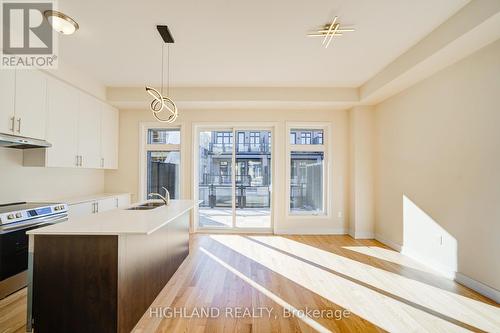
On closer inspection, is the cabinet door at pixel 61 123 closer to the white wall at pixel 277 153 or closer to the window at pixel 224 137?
the white wall at pixel 277 153

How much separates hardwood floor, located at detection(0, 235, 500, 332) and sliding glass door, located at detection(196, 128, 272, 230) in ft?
4.74

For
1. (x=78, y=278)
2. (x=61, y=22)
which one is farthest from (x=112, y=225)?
(x=61, y=22)

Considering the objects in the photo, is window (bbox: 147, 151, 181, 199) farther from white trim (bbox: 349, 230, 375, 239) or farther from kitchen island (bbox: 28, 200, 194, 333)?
white trim (bbox: 349, 230, 375, 239)

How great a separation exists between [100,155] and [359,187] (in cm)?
506

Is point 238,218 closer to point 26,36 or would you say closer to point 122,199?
point 122,199

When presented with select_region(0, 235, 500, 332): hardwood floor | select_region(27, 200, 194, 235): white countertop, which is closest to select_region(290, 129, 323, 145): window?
select_region(0, 235, 500, 332): hardwood floor

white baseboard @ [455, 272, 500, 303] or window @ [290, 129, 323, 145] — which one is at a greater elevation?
window @ [290, 129, 323, 145]

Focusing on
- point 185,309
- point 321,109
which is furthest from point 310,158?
point 185,309

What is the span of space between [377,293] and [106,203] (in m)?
4.30

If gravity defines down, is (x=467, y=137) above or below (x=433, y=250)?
above

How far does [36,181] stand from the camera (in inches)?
138

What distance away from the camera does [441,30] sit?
2.60 metres

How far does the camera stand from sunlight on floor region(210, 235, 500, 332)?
2.14m

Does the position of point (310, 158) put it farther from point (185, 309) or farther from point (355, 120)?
point (185, 309)
